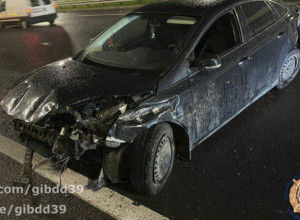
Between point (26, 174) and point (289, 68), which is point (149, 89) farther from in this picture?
point (289, 68)

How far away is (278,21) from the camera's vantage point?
4.24 metres

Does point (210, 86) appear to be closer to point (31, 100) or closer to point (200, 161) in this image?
point (200, 161)

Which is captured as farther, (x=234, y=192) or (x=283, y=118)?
(x=283, y=118)

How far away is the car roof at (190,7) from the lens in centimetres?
342

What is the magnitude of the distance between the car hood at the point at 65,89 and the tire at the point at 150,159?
1.36 feet

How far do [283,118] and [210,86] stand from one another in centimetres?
155

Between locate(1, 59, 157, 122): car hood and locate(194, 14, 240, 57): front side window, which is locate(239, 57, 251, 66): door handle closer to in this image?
locate(194, 14, 240, 57): front side window

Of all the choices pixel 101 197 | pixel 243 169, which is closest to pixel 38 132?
pixel 101 197

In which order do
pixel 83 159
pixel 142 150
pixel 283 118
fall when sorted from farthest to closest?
1. pixel 283 118
2. pixel 83 159
3. pixel 142 150

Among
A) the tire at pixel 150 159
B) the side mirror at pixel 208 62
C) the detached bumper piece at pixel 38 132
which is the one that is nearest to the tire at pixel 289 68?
the side mirror at pixel 208 62

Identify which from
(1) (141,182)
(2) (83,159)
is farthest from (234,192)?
(2) (83,159)

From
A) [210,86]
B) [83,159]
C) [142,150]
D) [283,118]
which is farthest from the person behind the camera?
[283,118]

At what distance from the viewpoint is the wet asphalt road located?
2723 mm

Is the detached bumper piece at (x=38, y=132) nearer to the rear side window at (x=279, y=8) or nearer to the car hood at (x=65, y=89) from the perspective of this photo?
the car hood at (x=65, y=89)
